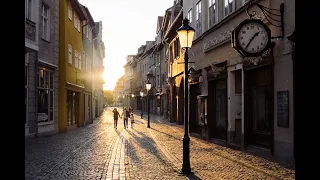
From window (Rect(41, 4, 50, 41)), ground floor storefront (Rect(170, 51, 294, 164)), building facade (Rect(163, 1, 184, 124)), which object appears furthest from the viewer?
building facade (Rect(163, 1, 184, 124))

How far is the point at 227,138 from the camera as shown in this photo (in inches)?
659

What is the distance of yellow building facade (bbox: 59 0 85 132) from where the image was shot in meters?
25.3

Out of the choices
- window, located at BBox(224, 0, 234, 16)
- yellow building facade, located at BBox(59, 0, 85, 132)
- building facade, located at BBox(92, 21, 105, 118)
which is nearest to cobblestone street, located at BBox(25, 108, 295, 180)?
window, located at BBox(224, 0, 234, 16)

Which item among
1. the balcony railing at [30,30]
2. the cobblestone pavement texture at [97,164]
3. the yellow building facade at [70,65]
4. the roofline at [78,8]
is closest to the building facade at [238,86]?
the cobblestone pavement texture at [97,164]

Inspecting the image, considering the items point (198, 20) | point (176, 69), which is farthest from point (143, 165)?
point (176, 69)

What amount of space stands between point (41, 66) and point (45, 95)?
6.30ft

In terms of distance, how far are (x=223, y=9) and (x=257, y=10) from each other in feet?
13.4

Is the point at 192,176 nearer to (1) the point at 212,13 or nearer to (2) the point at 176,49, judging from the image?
(1) the point at 212,13

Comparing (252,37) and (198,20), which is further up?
(198,20)

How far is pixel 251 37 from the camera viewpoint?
11.8 metres

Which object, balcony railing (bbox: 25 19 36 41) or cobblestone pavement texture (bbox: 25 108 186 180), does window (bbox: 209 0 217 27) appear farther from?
balcony railing (bbox: 25 19 36 41)

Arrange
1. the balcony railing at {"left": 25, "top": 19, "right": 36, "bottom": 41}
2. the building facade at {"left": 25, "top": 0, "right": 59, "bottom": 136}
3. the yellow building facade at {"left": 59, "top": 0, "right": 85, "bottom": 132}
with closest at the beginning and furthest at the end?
the balcony railing at {"left": 25, "top": 19, "right": 36, "bottom": 41} → the building facade at {"left": 25, "top": 0, "right": 59, "bottom": 136} → the yellow building facade at {"left": 59, "top": 0, "right": 85, "bottom": 132}

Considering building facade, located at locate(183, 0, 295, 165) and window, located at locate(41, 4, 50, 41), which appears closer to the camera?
building facade, located at locate(183, 0, 295, 165)
